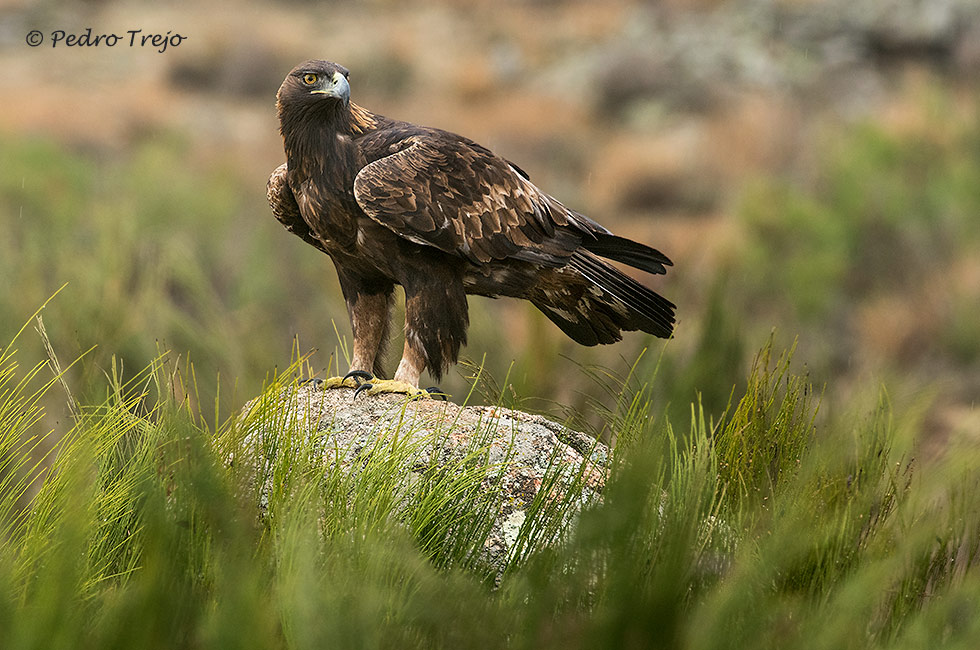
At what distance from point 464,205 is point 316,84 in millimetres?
702

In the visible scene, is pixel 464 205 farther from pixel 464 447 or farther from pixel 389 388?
pixel 464 447

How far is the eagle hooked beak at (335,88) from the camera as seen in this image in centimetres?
394

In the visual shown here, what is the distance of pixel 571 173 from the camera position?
24516 mm

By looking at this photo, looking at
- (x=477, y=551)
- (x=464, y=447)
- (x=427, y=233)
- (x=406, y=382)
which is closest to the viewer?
(x=477, y=551)

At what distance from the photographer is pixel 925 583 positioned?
303cm

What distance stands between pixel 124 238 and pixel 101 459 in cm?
631

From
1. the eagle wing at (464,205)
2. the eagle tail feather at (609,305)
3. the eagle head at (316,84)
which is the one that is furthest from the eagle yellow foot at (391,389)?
the eagle head at (316,84)

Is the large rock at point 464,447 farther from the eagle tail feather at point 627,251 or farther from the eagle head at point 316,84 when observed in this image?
the eagle head at point 316,84

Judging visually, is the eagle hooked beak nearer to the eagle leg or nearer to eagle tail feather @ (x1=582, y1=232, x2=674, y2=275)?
the eagle leg

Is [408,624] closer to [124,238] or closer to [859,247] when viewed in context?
[124,238]

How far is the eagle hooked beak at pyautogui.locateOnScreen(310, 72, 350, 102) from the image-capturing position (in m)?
3.94

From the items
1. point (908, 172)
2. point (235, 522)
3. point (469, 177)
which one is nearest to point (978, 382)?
point (908, 172)

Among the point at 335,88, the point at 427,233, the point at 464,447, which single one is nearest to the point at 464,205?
the point at 427,233

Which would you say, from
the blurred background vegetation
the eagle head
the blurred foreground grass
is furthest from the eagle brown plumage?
the blurred foreground grass
